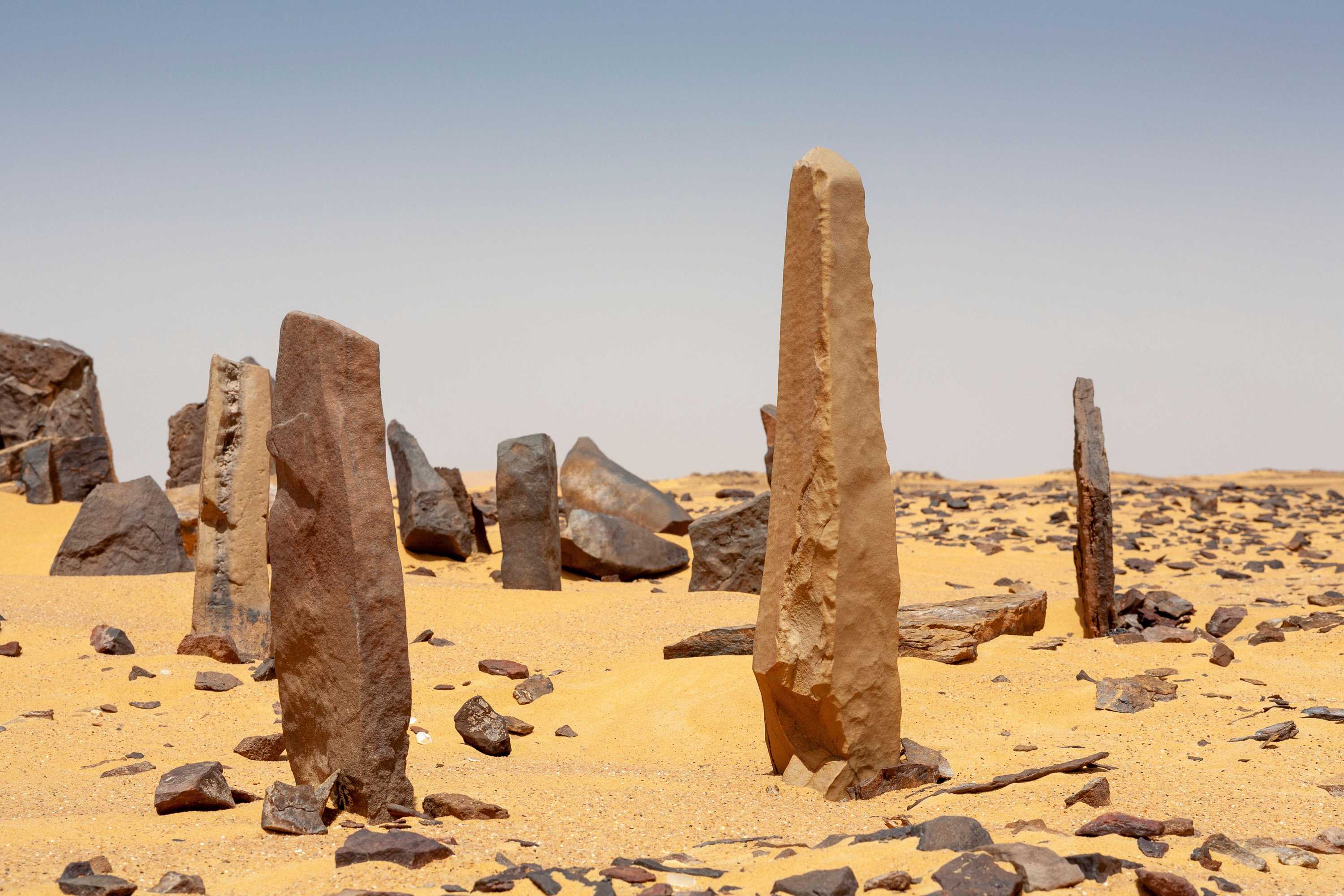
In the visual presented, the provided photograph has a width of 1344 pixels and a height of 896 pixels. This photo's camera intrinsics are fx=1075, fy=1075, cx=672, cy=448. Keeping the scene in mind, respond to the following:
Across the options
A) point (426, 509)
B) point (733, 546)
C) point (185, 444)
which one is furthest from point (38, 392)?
point (733, 546)

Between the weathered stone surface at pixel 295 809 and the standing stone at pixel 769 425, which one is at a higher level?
the standing stone at pixel 769 425

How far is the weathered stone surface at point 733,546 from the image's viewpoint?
973 cm

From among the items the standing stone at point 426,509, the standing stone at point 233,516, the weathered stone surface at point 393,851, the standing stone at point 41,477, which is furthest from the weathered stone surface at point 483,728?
the standing stone at point 41,477

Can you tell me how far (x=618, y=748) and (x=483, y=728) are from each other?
703 mm

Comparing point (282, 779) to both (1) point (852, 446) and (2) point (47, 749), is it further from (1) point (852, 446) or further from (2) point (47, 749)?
(1) point (852, 446)

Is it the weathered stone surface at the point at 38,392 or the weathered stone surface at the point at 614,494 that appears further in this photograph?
the weathered stone surface at the point at 38,392

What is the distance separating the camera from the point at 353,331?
4039mm

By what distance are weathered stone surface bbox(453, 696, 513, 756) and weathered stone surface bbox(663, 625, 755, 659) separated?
5.53 ft

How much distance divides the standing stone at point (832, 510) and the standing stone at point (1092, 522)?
380 cm

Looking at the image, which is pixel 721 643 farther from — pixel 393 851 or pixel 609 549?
pixel 609 549

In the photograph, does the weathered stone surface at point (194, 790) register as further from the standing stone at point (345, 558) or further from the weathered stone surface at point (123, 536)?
the weathered stone surface at point (123, 536)

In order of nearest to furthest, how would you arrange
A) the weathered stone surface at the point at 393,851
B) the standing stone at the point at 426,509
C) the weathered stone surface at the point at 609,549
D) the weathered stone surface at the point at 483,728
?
the weathered stone surface at the point at 393,851 < the weathered stone surface at the point at 483,728 < the weathered stone surface at the point at 609,549 < the standing stone at the point at 426,509

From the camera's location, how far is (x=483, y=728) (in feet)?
17.3

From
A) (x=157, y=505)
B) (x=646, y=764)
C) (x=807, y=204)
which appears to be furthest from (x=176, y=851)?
(x=157, y=505)
